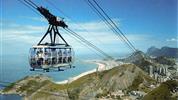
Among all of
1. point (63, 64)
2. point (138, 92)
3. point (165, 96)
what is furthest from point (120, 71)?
point (63, 64)

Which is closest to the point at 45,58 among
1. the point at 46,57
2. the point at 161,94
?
the point at 46,57

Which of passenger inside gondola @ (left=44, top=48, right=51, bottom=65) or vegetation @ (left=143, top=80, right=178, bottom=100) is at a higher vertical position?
passenger inside gondola @ (left=44, top=48, right=51, bottom=65)

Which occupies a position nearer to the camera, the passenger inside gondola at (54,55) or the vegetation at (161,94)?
the passenger inside gondola at (54,55)

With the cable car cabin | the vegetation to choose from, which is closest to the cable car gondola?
the cable car cabin

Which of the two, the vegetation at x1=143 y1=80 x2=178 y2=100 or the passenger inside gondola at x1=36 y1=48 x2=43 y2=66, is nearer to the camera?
the passenger inside gondola at x1=36 y1=48 x2=43 y2=66

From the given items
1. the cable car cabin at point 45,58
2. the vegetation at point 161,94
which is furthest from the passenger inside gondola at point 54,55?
the vegetation at point 161,94

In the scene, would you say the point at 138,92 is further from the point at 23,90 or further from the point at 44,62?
the point at 44,62

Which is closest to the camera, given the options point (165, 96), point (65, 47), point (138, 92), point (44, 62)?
point (44, 62)

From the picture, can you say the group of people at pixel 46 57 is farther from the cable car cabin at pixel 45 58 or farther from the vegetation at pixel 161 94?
the vegetation at pixel 161 94

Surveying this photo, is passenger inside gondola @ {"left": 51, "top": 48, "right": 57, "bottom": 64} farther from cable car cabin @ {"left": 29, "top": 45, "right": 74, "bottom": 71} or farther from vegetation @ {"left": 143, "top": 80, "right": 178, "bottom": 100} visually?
vegetation @ {"left": 143, "top": 80, "right": 178, "bottom": 100}

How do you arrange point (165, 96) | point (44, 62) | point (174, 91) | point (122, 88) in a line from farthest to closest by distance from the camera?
point (122, 88) < point (174, 91) < point (165, 96) < point (44, 62)

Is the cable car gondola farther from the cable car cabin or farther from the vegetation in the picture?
the vegetation
